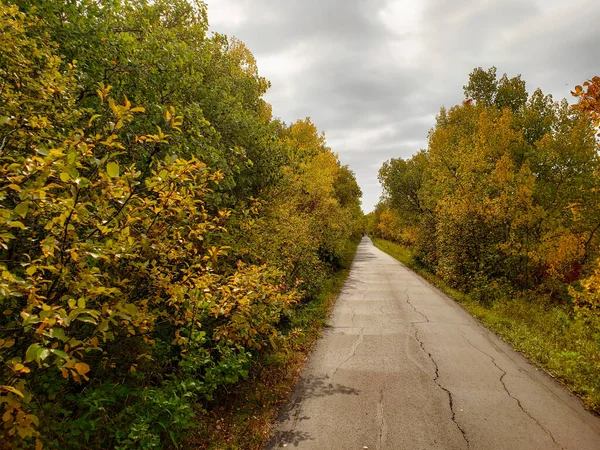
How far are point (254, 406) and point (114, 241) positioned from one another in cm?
379

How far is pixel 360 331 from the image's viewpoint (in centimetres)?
885

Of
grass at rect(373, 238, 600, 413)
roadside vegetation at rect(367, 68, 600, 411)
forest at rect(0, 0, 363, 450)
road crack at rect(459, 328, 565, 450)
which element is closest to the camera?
forest at rect(0, 0, 363, 450)

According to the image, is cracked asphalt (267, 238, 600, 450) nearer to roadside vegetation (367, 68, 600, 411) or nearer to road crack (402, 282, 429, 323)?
road crack (402, 282, 429, 323)

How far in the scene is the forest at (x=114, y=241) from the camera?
227 centimetres

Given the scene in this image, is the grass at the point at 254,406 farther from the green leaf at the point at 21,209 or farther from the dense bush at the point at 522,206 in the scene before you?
the dense bush at the point at 522,206

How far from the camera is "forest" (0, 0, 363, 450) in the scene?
2.27 m

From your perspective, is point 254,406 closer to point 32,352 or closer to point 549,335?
point 32,352

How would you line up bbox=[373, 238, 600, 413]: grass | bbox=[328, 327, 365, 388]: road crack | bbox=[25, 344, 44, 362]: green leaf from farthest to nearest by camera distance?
1. bbox=[328, 327, 365, 388]: road crack
2. bbox=[373, 238, 600, 413]: grass
3. bbox=[25, 344, 44, 362]: green leaf

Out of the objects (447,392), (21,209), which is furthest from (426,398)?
(21,209)

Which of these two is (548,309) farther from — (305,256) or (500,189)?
(305,256)

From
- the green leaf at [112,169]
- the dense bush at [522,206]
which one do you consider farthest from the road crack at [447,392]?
the dense bush at [522,206]

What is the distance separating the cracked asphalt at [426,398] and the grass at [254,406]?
0.23 metres

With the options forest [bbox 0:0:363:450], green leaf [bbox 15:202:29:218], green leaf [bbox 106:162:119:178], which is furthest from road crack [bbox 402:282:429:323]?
green leaf [bbox 15:202:29:218]

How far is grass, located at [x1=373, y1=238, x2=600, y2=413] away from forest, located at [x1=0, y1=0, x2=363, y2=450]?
6.06 m
